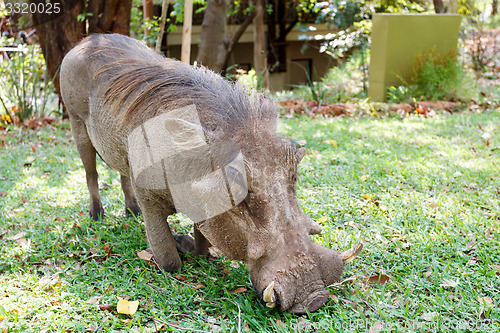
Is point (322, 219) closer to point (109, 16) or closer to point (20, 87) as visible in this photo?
point (109, 16)

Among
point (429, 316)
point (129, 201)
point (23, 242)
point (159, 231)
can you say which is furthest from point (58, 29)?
point (429, 316)

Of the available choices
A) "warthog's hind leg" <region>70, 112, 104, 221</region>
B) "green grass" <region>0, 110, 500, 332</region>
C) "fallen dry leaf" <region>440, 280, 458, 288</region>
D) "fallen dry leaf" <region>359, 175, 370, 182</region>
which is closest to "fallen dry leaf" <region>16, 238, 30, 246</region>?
"green grass" <region>0, 110, 500, 332</region>

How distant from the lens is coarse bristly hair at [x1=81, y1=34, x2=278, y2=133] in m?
2.55

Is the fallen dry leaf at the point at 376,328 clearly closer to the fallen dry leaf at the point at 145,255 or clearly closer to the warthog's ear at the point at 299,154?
the warthog's ear at the point at 299,154

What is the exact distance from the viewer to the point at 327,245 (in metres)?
3.20

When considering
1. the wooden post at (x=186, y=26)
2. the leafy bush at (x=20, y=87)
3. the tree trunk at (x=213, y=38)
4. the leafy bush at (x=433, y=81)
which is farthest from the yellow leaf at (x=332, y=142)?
the leafy bush at (x=20, y=87)

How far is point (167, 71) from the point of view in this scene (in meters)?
2.94

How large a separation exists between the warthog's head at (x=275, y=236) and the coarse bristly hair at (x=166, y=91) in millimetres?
233

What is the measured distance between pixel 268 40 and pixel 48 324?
13111 mm

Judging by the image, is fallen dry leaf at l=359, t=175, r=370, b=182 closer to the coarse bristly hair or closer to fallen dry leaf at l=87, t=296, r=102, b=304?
the coarse bristly hair

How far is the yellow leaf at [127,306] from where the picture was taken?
8.15 ft

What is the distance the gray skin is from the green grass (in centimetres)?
22

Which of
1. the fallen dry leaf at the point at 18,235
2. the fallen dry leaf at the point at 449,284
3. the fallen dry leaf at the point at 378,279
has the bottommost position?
the fallen dry leaf at the point at 18,235

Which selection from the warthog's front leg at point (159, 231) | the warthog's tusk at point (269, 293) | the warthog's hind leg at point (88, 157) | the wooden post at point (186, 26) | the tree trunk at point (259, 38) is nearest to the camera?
the warthog's tusk at point (269, 293)
